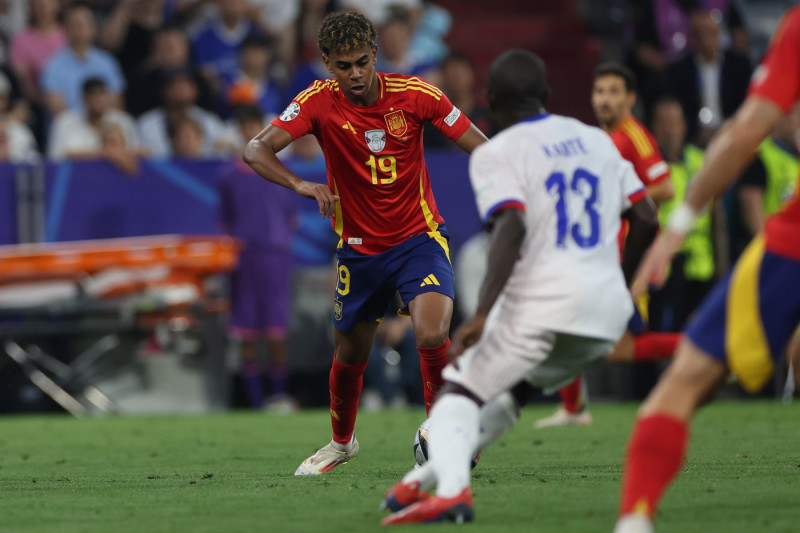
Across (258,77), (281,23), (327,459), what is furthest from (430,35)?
(327,459)

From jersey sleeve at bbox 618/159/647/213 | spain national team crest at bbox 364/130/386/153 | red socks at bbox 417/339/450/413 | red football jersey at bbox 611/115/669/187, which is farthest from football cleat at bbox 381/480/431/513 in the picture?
red football jersey at bbox 611/115/669/187

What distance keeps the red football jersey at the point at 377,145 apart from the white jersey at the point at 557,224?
6.52 ft

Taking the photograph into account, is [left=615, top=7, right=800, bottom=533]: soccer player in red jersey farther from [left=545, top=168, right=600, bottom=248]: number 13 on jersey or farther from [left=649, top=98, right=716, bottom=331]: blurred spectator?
[left=649, top=98, right=716, bottom=331]: blurred spectator

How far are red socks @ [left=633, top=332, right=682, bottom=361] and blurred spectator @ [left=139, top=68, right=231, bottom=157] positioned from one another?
529 cm

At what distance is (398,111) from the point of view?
672 centimetres

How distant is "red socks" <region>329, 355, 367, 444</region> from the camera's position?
6984mm

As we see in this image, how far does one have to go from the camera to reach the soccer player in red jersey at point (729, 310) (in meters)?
3.98

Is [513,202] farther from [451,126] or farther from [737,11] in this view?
[737,11]

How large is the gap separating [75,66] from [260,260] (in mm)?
3225

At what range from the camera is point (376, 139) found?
22.0ft

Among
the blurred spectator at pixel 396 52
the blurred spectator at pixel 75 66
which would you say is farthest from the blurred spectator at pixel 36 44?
the blurred spectator at pixel 396 52

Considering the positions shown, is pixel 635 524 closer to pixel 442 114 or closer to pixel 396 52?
pixel 442 114

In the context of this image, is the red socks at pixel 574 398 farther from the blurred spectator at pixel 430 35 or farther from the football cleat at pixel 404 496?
the blurred spectator at pixel 430 35

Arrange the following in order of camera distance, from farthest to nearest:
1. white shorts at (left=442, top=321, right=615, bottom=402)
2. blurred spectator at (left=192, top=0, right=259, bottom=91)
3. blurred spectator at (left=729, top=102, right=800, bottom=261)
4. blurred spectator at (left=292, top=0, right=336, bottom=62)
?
blurred spectator at (left=292, top=0, right=336, bottom=62) < blurred spectator at (left=192, top=0, right=259, bottom=91) < blurred spectator at (left=729, top=102, right=800, bottom=261) < white shorts at (left=442, top=321, right=615, bottom=402)
